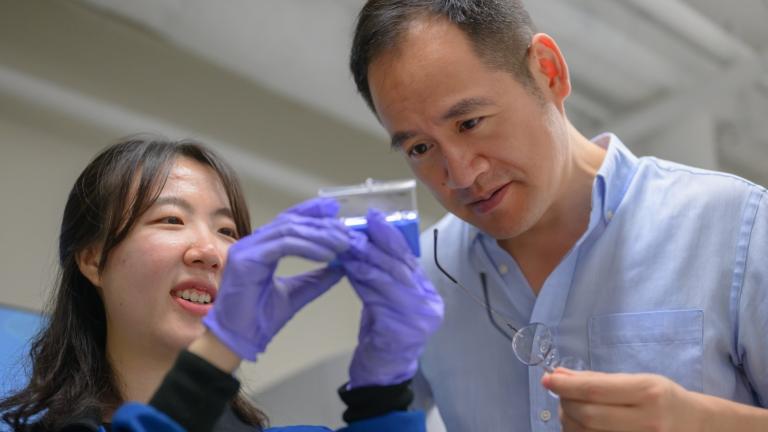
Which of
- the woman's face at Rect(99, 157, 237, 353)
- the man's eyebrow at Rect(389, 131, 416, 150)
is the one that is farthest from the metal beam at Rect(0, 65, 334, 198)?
the man's eyebrow at Rect(389, 131, 416, 150)

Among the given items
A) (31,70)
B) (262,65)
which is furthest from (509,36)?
(31,70)

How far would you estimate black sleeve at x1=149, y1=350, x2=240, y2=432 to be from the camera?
1.28 m

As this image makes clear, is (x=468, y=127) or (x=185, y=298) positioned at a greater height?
(x=468, y=127)

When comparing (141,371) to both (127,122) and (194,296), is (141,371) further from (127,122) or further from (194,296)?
(127,122)

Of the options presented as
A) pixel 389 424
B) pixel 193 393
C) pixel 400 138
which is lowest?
pixel 389 424

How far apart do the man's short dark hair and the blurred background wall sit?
1368 millimetres

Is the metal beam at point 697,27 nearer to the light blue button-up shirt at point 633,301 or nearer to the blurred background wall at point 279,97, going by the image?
the blurred background wall at point 279,97

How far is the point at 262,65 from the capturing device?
345 centimetres

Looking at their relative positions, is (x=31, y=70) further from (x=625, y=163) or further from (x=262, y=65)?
(x=625, y=163)

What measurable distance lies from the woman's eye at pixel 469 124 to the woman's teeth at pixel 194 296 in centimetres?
59

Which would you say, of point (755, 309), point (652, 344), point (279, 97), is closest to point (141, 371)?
point (652, 344)

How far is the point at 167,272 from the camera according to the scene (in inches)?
68.7

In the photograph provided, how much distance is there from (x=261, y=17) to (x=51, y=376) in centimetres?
169

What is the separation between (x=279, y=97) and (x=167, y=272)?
2325 millimetres
